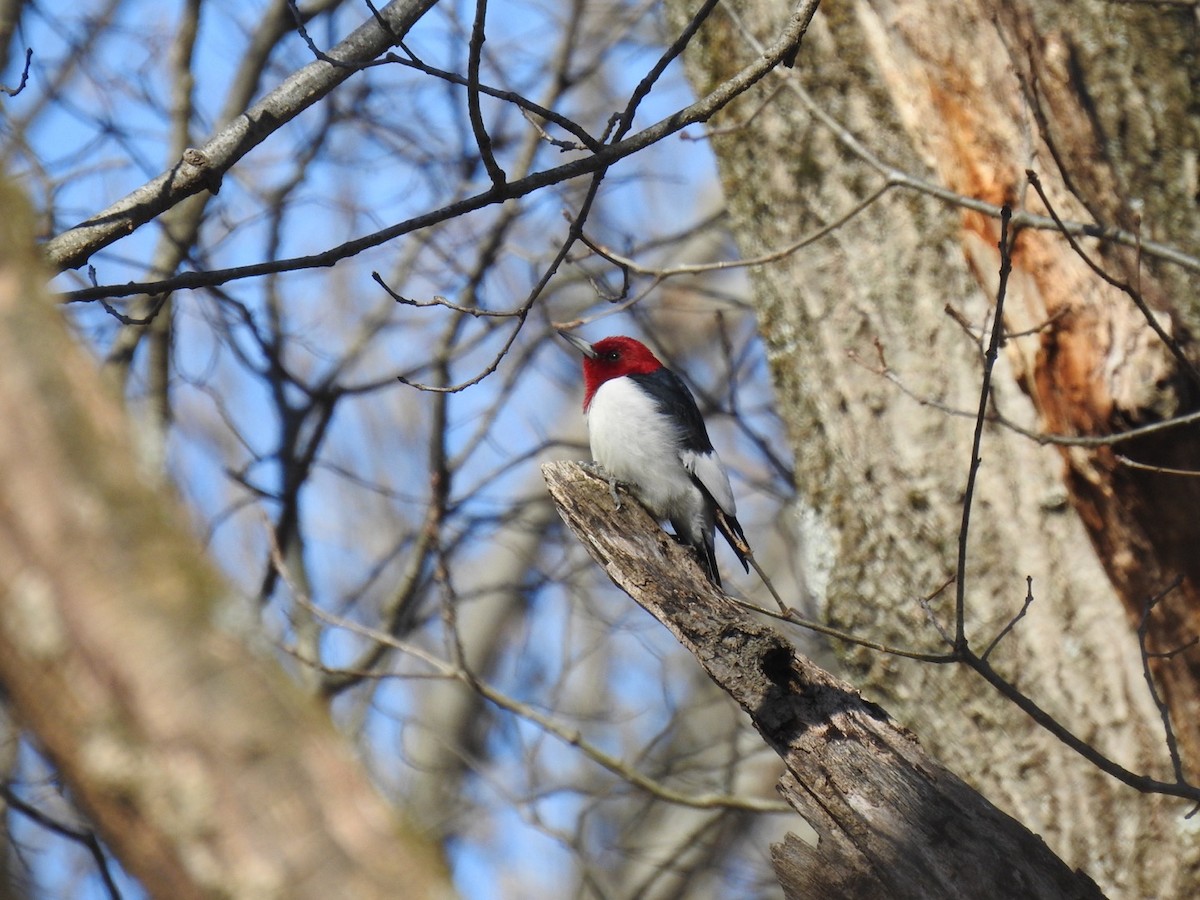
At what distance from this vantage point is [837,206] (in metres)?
4.94

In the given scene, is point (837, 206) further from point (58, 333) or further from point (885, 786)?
point (58, 333)

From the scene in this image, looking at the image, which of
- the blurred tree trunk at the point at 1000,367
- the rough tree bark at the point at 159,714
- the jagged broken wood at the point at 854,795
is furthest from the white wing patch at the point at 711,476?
the rough tree bark at the point at 159,714

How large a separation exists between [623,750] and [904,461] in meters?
6.80

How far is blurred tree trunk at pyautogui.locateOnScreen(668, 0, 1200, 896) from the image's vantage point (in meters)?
4.05

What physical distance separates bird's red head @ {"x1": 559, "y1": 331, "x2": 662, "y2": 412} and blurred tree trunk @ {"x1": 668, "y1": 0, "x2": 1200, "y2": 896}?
73 centimetres

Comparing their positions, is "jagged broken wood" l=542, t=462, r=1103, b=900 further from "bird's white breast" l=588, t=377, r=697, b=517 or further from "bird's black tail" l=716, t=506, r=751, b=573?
"bird's white breast" l=588, t=377, r=697, b=517

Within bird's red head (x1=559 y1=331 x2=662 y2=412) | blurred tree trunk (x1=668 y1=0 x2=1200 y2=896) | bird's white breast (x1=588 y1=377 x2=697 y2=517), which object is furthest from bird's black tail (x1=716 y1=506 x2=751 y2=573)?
bird's red head (x1=559 y1=331 x2=662 y2=412)

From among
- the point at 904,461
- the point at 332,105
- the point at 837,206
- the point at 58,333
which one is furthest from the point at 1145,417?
the point at 332,105

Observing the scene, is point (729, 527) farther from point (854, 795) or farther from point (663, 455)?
point (854, 795)

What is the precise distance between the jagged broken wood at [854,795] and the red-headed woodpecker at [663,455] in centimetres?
192

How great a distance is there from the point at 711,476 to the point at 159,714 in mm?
4223

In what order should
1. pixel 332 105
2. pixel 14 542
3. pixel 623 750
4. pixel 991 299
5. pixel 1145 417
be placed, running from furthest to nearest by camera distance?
pixel 623 750 < pixel 332 105 < pixel 991 299 < pixel 1145 417 < pixel 14 542

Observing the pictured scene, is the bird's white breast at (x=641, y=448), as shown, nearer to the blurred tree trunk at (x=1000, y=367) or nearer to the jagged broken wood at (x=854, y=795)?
the blurred tree trunk at (x=1000, y=367)

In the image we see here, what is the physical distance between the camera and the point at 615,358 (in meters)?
5.71
